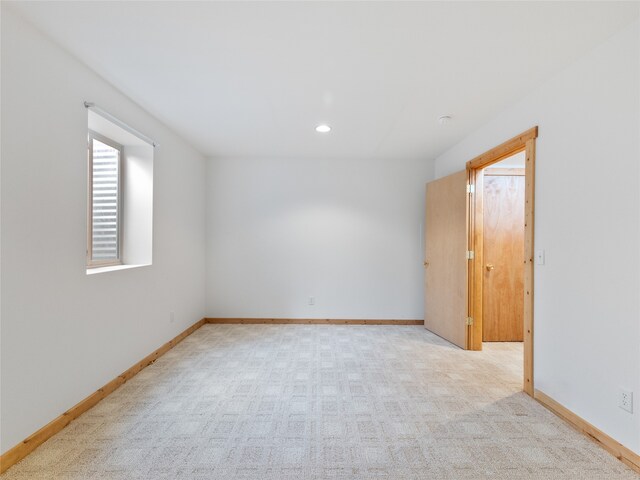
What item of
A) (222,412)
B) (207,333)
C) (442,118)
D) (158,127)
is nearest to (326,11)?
(442,118)

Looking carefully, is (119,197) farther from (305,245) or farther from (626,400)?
(626,400)

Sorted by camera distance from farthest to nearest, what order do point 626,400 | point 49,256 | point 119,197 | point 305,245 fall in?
point 305,245 → point 119,197 → point 49,256 → point 626,400

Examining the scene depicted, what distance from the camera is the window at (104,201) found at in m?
2.64

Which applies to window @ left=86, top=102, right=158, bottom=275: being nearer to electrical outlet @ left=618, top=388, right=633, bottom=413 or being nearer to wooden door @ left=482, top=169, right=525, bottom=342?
electrical outlet @ left=618, top=388, right=633, bottom=413

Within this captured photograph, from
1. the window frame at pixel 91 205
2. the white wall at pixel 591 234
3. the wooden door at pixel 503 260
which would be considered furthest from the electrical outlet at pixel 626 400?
the window frame at pixel 91 205

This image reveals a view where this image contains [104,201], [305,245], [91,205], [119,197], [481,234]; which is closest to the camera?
[91,205]

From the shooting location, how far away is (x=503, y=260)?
3914 mm

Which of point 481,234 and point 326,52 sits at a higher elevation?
point 326,52

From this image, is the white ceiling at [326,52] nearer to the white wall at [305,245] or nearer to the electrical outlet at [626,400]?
the white wall at [305,245]

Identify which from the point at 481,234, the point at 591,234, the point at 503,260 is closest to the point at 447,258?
the point at 481,234

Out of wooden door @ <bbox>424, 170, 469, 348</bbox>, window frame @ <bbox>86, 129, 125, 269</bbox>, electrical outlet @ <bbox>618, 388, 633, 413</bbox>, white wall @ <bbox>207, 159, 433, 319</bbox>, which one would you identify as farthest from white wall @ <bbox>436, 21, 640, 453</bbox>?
window frame @ <bbox>86, 129, 125, 269</bbox>

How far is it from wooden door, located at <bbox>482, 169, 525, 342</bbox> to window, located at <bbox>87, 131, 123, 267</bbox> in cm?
396

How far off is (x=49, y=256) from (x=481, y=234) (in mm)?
3754

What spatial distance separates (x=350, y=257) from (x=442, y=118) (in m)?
2.18
